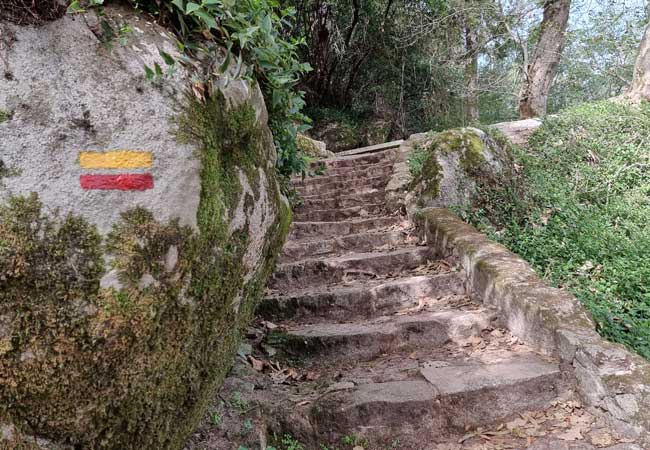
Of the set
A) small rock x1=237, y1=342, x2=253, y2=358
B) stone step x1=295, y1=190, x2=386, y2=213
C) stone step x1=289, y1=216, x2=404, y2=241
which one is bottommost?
small rock x1=237, y1=342, x2=253, y2=358

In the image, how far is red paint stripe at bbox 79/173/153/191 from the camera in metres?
1.21

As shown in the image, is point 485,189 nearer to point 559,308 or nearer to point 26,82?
point 559,308

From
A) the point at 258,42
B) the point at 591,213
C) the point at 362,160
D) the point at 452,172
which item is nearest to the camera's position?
the point at 258,42

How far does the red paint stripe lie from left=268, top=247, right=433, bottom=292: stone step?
249cm

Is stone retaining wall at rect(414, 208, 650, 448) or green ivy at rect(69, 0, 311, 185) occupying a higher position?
green ivy at rect(69, 0, 311, 185)

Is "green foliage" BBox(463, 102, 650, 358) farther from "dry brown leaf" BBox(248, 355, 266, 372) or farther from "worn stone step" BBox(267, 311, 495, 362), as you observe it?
"dry brown leaf" BBox(248, 355, 266, 372)

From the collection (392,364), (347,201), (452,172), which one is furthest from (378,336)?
(347,201)

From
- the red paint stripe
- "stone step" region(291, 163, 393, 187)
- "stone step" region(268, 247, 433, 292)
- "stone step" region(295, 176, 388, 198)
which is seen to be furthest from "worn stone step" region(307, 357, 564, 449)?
"stone step" region(291, 163, 393, 187)

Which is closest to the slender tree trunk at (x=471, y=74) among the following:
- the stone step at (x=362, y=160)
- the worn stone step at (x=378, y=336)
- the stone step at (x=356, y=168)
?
the stone step at (x=362, y=160)

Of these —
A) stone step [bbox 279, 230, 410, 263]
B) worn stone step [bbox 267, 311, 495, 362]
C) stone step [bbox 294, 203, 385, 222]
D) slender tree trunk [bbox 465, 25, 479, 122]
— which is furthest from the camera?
slender tree trunk [bbox 465, 25, 479, 122]

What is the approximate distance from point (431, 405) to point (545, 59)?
31.1 feet

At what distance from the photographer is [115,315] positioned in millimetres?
1193

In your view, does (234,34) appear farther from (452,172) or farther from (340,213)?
(340,213)

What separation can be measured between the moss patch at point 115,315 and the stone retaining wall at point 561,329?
2005 millimetres
